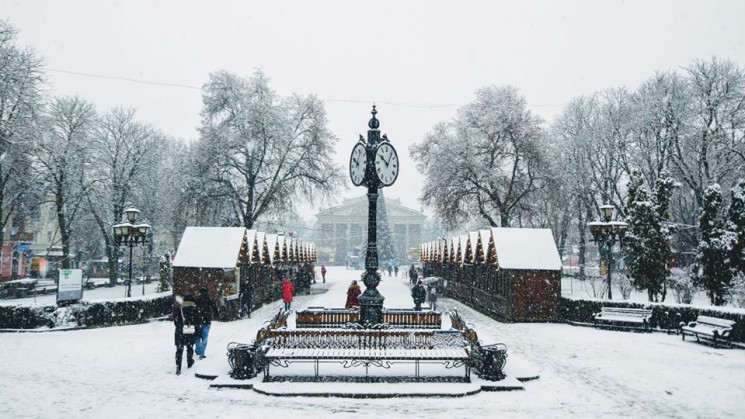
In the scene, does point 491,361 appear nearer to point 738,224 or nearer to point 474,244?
point 474,244

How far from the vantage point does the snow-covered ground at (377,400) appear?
8.84 metres

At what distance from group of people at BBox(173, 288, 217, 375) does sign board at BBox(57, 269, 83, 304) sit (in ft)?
25.4

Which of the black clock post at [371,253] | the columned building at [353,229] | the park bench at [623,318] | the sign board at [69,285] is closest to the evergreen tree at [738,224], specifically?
the park bench at [623,318]

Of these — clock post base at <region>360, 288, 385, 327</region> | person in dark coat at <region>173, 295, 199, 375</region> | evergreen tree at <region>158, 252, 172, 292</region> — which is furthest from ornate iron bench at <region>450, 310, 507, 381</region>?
evergreen tree at <region>158, 252, 172, 292</region>

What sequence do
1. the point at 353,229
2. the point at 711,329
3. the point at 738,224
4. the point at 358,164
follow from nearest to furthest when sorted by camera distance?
the point at 358,164 < the point at 711,329 < the point at 738,224 < the point at 353,229

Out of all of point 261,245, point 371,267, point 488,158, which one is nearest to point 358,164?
point 371,267

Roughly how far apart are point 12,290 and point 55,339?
58.4 feet

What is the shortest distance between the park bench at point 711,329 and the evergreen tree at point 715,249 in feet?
27.4

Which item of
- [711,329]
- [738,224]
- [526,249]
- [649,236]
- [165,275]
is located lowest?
[711,329]

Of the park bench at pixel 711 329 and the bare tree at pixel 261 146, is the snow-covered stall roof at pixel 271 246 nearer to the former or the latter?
the bare tree at pixel 261 146

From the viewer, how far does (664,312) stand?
18.5 m

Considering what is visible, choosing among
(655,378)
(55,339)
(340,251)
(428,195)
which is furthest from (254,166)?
(340,251)

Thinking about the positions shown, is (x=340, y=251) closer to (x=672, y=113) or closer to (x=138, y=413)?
(x=672, y=113)

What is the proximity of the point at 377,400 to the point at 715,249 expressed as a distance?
20.5 m
